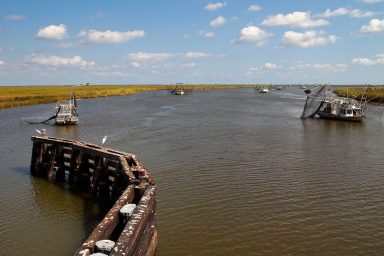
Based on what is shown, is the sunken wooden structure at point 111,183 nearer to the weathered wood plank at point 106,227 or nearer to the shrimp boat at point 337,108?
the weathered wood plank at point 106,227

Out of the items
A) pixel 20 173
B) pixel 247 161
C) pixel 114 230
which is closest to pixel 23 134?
pixel 20 173

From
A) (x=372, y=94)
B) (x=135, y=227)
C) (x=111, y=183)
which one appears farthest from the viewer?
(x=372, y=94)

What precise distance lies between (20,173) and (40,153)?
2294mm

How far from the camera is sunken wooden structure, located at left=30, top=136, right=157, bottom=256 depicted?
1052 centimetres

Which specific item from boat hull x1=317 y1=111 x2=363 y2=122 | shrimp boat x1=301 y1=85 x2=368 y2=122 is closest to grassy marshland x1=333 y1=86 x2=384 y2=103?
shrimp boat x1=301 y1=85 x2=368 y2=122

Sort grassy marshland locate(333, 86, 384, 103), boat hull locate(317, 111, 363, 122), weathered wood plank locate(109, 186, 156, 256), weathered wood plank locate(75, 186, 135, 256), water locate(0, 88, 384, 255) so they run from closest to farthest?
weathered wood plank locate(109, 186, 156, 256) < weathered wood plank locate(75, 186, 135, 256) < water locate(0, 88, 384, 255) < boat hull locate(317, 111, 363, 122) < grassy marshland locate(333, 86, 384, 103)

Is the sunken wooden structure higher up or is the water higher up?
the sunken wooden structure

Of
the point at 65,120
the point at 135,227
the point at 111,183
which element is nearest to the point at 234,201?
the point at 111,183

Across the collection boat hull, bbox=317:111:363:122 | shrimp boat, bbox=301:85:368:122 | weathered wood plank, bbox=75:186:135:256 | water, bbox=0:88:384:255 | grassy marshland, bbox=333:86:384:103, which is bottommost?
water, bbox=0:88:384:255

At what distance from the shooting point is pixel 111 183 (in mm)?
19625

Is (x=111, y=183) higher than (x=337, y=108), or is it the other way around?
(x=337, y=108)

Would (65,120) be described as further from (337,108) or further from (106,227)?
(106,227)

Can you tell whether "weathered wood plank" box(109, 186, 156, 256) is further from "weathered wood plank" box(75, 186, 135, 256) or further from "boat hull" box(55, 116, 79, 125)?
"boat hull" box(55, 116, 79, 125)

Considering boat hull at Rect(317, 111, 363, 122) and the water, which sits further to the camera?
boat hull at Rect(317, 111, 363, 122)
